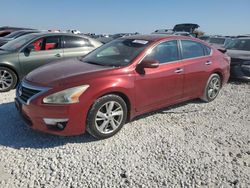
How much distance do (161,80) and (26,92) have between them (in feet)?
7.02

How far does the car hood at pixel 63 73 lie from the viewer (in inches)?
142

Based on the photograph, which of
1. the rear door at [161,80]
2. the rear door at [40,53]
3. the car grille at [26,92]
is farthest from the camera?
the rear door at [40,53]

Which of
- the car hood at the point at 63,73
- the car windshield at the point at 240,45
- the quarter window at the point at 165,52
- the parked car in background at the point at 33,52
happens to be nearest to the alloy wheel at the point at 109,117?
the car hood at the point at 63,73

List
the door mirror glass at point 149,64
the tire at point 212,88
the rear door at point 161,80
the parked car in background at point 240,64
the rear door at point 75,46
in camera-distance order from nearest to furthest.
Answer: the door mirror glass at point 149,64
the rear door at point 161,80
the tire at point 212,88
the rear door at point 75,46
the parked car in background at point 240,64

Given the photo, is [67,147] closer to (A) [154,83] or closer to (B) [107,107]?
(B) [107,107]

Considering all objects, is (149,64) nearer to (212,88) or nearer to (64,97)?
(64,97)

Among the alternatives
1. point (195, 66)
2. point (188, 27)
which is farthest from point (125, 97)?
point (188, 27)

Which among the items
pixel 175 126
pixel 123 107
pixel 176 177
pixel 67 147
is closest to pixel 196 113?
pixel 175 126

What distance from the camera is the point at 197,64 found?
16.7 ft

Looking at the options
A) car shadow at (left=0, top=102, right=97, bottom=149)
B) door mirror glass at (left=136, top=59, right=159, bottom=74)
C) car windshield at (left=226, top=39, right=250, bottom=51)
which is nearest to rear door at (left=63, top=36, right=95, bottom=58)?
car shadow at (left=0, top=102, right=97, bottom=149)

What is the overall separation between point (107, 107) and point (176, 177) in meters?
1.39

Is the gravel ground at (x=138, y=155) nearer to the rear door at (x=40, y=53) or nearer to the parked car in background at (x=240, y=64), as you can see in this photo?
the rear door at (x=40, y=53)

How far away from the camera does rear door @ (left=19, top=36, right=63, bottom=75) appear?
647 cm

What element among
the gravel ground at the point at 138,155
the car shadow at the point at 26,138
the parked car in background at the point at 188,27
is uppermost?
the parked car in background at the point at 188,27
